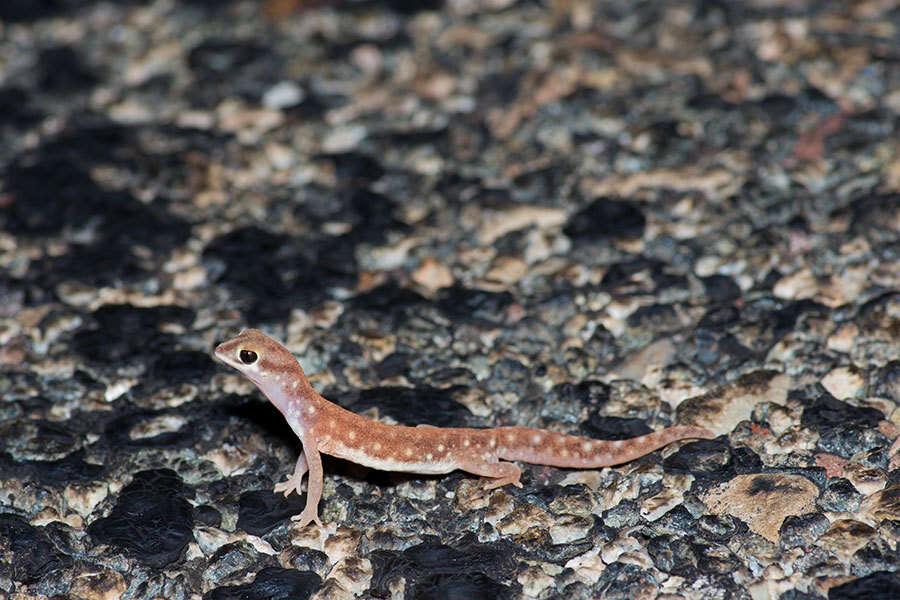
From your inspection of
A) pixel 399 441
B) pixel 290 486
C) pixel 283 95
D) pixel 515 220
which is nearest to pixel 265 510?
pixel 290 486

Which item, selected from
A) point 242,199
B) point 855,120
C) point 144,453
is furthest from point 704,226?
point 144,453

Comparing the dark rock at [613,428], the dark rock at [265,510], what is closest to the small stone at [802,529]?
the dark rock at [613,428]

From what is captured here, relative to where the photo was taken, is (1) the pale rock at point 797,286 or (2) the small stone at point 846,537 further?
(1) the pale rock at point 797,286

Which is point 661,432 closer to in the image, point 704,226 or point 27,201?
point 704,226

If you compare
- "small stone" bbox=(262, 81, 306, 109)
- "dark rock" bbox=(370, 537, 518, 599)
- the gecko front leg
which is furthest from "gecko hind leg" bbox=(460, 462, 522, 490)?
"small stone" bbox=(262, 81, 306, 109)

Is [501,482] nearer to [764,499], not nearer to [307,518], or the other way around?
[307,518]

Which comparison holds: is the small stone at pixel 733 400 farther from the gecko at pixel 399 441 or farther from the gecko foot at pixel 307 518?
the gecko foot at pixel 307 518

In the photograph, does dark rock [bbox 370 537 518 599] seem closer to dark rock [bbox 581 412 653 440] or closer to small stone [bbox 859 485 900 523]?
dark rock [bbox 581 412 653 440]
